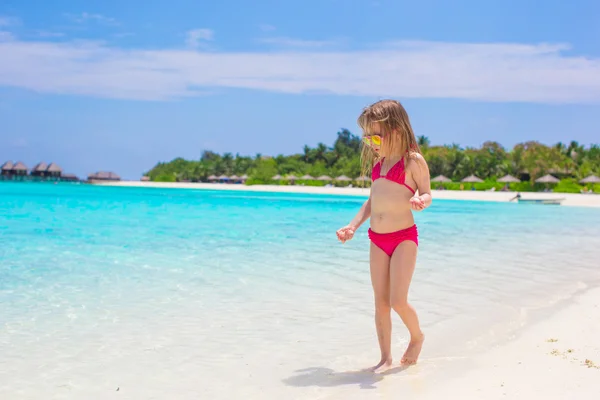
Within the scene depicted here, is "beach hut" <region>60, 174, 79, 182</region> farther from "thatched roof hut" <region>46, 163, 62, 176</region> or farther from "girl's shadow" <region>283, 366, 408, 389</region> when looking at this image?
"girl's shadow" <region>283, 366, 408, 389</region>

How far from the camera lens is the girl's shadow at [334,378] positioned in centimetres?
371

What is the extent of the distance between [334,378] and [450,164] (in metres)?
68.2

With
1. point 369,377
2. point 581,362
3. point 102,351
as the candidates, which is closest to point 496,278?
point 581,362

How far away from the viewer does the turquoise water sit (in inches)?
153

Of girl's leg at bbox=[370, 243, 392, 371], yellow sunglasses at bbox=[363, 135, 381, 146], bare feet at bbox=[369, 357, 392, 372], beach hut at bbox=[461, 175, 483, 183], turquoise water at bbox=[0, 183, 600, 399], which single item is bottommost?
turquoise water at bbox=[0, 183, 600, 399]

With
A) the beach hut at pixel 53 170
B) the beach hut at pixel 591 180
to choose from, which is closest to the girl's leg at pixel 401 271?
the beach hut at pixel 591 180

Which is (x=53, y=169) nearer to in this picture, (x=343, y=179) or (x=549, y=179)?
(x=343, y=179)

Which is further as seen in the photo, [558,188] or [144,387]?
[558,188]

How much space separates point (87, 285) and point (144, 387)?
11.9ft

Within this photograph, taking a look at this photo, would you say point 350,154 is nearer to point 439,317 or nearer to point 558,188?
point 558,188

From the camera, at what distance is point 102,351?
442 cm

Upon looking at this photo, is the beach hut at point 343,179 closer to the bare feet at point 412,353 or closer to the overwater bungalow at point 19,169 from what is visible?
the overwater bungalow at point 19,169

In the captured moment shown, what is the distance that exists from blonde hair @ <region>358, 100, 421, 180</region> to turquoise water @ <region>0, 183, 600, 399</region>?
1372 millimetres

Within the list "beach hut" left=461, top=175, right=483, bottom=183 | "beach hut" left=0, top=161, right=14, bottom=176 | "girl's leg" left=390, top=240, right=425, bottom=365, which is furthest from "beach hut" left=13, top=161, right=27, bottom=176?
"girl's leg" left=390, top=240, right=425, bottom=365
